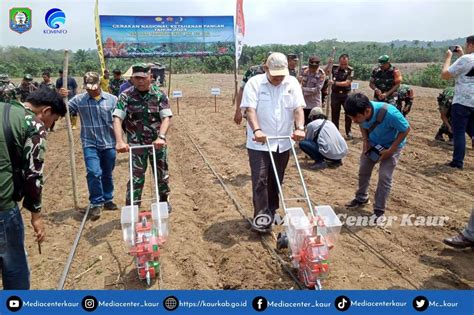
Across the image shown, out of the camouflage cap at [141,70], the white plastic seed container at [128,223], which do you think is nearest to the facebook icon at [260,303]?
the white plastic seed container at [128,223]

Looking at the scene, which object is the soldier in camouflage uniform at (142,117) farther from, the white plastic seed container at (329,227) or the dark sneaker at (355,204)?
the dark sneaker at (355,204)

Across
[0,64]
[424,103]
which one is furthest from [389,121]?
[0,64]

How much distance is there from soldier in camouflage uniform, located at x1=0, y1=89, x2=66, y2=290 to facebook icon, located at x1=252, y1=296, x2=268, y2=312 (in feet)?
5.42

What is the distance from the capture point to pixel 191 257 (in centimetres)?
406

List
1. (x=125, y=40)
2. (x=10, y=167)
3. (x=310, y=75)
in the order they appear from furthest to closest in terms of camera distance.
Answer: (x=125, y=40) < (x=310, y=75) < (x=10, y=167)

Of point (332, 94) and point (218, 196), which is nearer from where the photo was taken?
point (218, 196)

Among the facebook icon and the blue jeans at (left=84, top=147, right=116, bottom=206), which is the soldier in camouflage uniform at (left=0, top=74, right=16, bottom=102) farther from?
the facebook icon

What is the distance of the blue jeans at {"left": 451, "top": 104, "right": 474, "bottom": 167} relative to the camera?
21.2 feet

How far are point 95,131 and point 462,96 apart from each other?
19.1 feet

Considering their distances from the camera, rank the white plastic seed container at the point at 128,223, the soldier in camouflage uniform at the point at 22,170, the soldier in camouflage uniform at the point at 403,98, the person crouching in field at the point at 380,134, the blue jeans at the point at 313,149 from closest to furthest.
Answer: the soldier in camouflage uniform at the point at 22,170 → the white plastic seed container at the point at 128,223 → the person crouching in field at the point at 380,134 → the blue jeans at the point at 313,149 → the soldier in camouflage uniform at the point at 403,98

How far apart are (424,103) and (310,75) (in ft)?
30.0

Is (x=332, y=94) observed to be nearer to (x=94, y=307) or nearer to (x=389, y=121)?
(x=389, y=121)

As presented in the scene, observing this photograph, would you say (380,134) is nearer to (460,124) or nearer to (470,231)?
(470,231)

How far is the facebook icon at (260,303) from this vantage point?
8.39 ft
